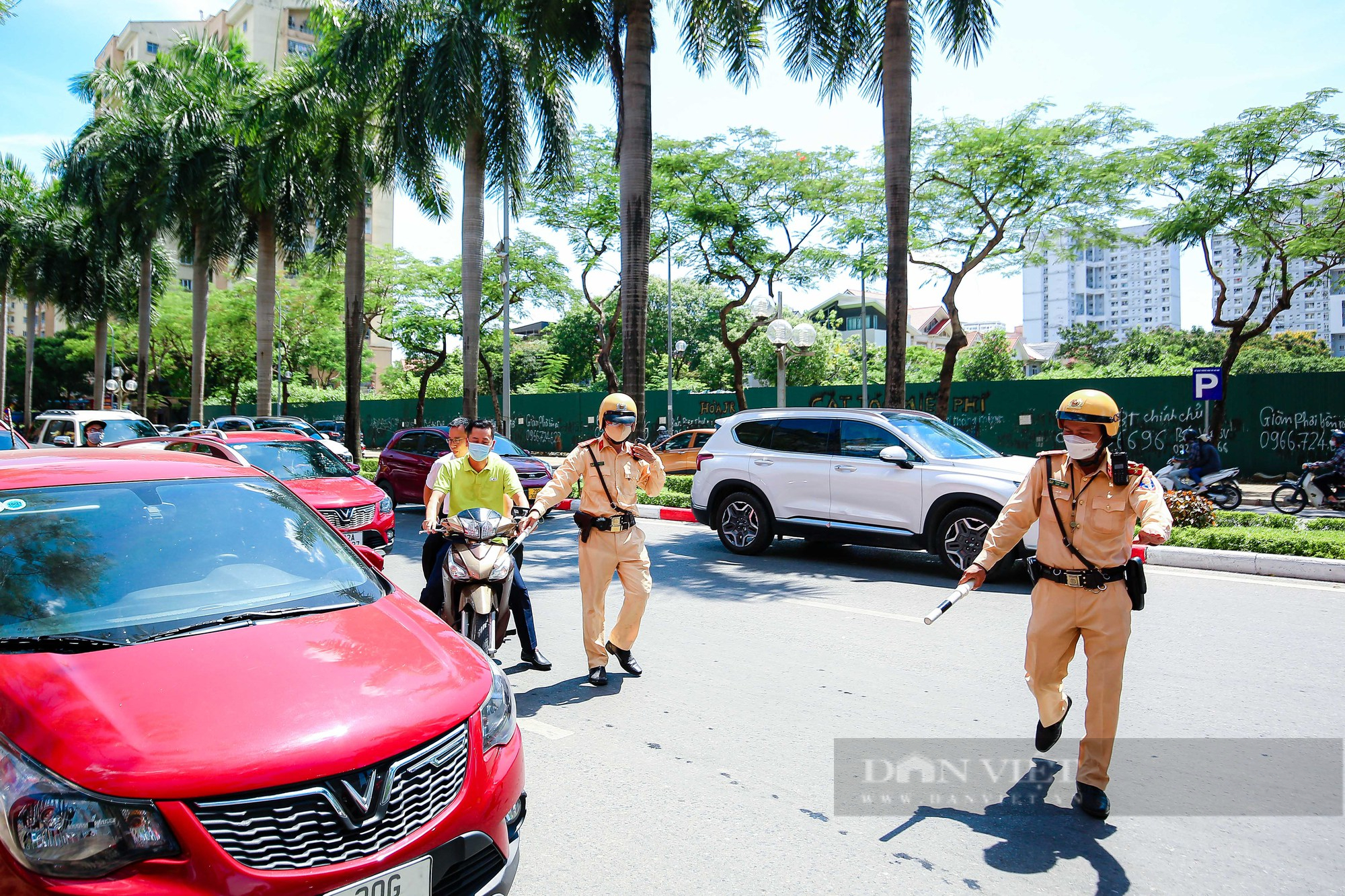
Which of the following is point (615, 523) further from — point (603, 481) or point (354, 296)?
point (354, 296)

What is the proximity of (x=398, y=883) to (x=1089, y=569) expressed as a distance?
3.09 metres

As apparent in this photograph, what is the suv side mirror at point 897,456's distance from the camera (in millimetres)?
9766

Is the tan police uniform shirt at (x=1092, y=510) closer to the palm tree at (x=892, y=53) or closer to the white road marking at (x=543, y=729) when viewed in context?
the white road marking at (x=543, y=729)

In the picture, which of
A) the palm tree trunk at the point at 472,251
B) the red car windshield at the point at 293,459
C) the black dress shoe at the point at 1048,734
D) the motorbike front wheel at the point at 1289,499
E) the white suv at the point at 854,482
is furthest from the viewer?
the palm tree trunk at the point at 472,251

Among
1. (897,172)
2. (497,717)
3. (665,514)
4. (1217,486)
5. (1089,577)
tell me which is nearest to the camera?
(497,717)

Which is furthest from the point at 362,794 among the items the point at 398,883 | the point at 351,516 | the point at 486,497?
the point at 351,516

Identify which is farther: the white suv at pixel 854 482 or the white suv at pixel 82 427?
the white suv at pixel 82 427

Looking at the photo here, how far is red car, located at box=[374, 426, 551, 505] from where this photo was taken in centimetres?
1587

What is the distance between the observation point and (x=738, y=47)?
16.1 metres

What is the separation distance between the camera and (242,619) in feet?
10.0

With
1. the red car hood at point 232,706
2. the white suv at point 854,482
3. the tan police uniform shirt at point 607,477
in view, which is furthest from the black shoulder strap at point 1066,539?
the white suv at point 854,482

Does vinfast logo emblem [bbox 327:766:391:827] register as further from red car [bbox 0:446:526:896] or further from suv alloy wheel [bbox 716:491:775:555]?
suv alloy wheel [bbox 716:491:775:555]

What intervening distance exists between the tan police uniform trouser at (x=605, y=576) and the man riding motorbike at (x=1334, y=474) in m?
13.9

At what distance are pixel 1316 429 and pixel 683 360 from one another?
129ft
